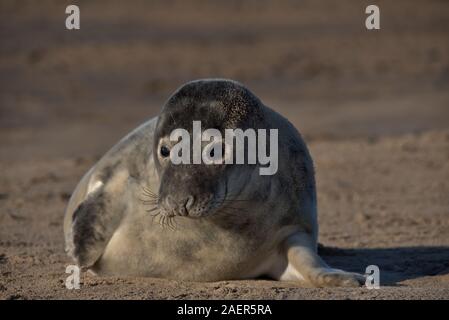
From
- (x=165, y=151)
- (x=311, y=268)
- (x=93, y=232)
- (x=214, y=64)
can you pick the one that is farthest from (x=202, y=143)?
(x=214, y=64)

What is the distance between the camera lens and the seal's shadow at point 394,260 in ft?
19.0

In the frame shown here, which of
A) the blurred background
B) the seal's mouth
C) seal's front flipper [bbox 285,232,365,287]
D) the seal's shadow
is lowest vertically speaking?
the seal's shadow

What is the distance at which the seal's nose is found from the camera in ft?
15.3

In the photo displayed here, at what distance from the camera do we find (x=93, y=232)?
5.73m

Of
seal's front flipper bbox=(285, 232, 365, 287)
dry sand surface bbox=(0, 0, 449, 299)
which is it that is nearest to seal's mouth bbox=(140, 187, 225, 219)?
dry sand surface bbox=(0, 0, 449, 299)

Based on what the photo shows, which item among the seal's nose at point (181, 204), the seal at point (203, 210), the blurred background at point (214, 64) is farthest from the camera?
the blurred background at point (214, 64)

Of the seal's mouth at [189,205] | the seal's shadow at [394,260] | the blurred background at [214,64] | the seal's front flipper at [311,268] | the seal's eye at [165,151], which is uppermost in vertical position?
the blurred background at [214,64]

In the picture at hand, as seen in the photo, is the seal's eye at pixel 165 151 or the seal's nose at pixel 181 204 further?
the seal's eye at pixel 165 151

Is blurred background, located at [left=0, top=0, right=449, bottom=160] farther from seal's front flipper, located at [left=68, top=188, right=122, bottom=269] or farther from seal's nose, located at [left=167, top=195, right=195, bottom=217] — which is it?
seal's nose, located at [left=167, top=195, right=195, bottom=217]

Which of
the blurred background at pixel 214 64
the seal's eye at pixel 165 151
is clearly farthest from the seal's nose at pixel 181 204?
the blurred background at pixel 214 64

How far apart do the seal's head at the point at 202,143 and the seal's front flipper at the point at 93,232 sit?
0.76 meters

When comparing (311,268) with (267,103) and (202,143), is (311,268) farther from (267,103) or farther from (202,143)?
(267,103)

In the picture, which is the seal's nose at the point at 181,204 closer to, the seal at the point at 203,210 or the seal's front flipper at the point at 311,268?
the seal at the point at 203,210
